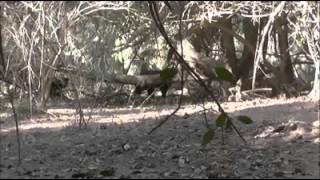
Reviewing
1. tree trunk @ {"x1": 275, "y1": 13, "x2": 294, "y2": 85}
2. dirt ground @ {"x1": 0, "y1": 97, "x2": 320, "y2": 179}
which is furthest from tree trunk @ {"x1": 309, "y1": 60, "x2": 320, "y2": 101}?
tree trunk @ {"x1": 275, "y1": 13, "x2": 294, "y2": 85}

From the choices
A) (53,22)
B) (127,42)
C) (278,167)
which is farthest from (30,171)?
(127,42)

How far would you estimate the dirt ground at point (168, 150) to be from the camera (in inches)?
212

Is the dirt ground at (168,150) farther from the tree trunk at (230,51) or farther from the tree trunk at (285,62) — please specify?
the tree trunk at (230,51)

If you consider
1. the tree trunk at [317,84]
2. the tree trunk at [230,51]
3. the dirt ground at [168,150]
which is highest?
the tree trunk at [230,51]

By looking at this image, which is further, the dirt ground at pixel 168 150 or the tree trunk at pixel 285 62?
the tree trunk at pixel 285 62

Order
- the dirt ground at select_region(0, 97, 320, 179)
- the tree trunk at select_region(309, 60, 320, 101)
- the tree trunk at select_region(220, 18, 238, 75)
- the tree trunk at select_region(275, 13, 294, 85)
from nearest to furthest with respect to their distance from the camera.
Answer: the dirt ground at select_region(0, 97, 320, 179), the tree trunk at select_region(309, 60, 320, 101), the tree trunk at select_region(275, 13, 294, 85), the tree trunk at select_region(220, 18, 238, 75)

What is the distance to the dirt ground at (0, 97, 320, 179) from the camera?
17.6 ft

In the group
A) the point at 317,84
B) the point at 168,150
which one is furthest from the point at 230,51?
the point at 168,150

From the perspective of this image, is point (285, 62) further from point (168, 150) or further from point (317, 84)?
point (168, 150)

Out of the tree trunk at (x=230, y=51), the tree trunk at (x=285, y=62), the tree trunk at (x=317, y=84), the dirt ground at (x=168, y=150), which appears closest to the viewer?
the dirt ground at (x=168, y=150)

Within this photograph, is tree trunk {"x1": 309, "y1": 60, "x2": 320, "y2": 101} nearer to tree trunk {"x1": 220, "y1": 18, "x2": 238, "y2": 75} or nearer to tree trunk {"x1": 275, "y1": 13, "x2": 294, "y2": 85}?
tree trunk {"x1": 275, "y1": 13, "x2": 294, "y2": 85}

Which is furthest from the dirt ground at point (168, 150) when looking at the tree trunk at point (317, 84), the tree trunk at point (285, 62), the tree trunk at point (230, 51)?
the tree trunk at point (230, 51)

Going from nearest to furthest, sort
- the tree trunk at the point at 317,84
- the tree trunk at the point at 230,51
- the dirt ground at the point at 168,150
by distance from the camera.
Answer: the dirt ground at the point at 168,150 < the tree trunk at the point at 317,84 < the tree trunk at the point at 230,51

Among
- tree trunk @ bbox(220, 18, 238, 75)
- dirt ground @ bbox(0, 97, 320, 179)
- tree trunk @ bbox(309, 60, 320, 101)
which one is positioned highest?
tree trunk @ bbox(220, 18, 238, 75)
